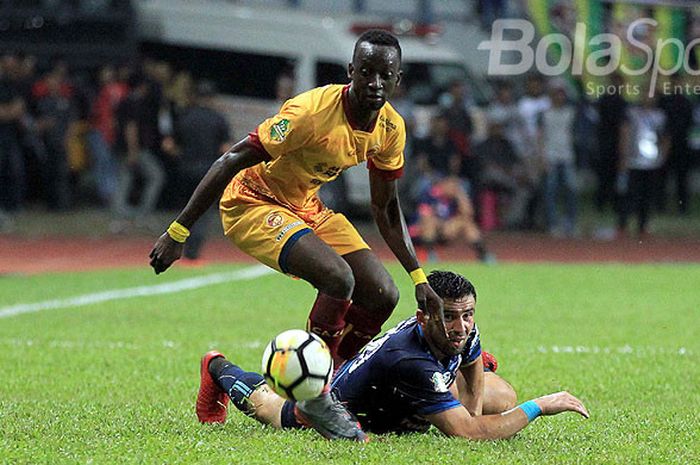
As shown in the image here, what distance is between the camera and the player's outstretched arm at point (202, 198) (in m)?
7.55

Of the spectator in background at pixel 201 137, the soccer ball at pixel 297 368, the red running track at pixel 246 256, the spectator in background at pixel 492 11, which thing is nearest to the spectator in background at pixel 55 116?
the red running track at pixel 246 256

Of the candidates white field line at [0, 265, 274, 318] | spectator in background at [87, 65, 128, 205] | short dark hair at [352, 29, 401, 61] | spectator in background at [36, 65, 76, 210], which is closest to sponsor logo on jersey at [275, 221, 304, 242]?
short dark hair at [352, 29, 401, 61]

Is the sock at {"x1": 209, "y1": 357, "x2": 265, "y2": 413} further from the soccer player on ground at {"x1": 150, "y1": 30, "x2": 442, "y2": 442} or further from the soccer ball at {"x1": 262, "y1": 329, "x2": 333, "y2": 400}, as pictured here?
the soccer ball at {"x1": 262, "y1": 329, "x2": 333, "y2": 400}

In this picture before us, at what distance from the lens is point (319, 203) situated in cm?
862

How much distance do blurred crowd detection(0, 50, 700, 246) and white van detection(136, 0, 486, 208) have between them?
50 centimetres

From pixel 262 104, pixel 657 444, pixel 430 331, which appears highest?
pixel 430 331

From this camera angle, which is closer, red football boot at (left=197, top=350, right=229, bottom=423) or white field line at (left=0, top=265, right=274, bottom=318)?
red football boot at (left=197, top=350, right=229, bottom=423)

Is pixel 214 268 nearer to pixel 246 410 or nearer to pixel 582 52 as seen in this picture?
pixel 582 52

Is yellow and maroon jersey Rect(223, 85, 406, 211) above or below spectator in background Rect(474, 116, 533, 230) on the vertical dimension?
above

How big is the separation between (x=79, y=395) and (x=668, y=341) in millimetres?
5416

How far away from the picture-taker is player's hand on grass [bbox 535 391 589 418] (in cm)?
702

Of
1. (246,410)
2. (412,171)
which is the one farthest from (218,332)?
(412,171)

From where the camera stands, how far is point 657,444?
23.6 feet

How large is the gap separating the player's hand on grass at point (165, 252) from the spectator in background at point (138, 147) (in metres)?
15.4
